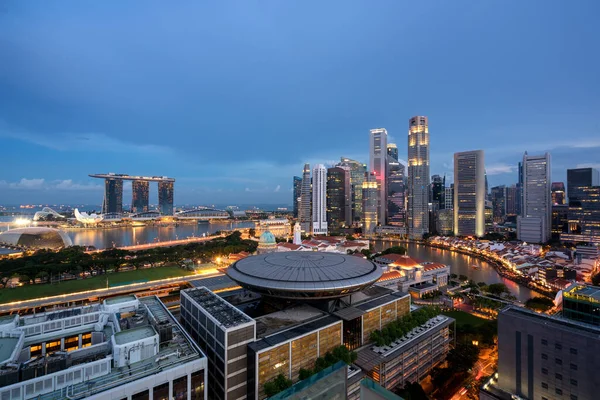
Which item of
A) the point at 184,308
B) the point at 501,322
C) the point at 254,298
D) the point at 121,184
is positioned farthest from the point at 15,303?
the point at 121,184

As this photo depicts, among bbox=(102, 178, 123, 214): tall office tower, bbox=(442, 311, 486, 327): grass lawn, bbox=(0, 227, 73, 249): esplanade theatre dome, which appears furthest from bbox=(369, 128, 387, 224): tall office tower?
bbox=(102, 178, 123, 214): tall office tower

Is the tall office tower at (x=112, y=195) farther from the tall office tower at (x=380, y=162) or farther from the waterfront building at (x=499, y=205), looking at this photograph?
the waterfront building at (x=499, y=205)

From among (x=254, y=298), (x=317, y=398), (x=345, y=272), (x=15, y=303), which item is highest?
(x=317, y=398)

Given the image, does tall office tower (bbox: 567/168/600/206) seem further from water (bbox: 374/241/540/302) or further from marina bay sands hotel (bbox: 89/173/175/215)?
marina bay sands hotel (bbox: 89/173/175/215)

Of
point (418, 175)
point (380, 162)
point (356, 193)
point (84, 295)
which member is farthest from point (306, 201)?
point (84, 295)

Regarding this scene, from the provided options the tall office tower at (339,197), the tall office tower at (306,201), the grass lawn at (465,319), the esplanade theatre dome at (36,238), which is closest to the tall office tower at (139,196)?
the esplanade theatre dome at (36,238)

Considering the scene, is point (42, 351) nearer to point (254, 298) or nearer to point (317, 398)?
point (254, 298)
